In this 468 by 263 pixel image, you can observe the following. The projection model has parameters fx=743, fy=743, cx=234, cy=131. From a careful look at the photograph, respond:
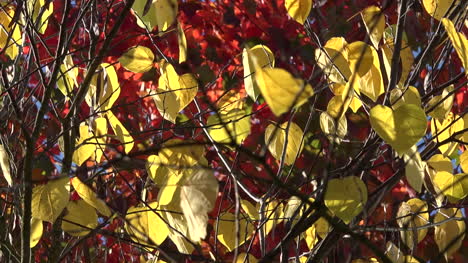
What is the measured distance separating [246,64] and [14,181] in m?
0.69

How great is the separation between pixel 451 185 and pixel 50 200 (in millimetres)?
893

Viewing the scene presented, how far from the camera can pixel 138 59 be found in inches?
75.0

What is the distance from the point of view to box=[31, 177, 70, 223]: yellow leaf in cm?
153

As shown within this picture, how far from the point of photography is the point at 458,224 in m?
1.83

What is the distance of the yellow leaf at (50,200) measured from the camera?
1529 millimetres

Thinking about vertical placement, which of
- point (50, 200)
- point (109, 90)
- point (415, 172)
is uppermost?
point (109, 90)

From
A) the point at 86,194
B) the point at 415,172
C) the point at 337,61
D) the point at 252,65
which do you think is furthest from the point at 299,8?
the point at 86,194

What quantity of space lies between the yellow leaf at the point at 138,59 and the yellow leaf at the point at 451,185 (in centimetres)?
76

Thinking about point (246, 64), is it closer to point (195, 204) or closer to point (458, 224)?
point (195, 204)

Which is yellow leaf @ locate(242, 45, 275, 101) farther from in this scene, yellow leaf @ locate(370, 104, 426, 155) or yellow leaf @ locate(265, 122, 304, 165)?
yellow leaf @ locate(370, 104, 426, 155)

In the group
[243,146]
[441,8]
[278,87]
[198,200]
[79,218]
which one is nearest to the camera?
[278,87]

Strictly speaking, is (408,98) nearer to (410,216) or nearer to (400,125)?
(400,125)

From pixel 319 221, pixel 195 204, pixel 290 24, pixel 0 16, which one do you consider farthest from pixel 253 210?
pixel 290 24

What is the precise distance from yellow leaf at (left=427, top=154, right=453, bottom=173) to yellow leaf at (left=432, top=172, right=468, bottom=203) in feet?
0.22
